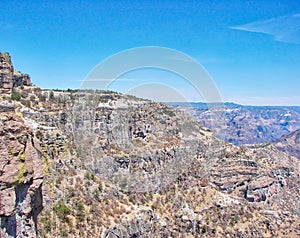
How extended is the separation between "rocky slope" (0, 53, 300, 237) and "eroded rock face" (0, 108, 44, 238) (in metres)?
11.5

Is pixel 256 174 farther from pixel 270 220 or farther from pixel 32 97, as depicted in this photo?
pixel 32 97

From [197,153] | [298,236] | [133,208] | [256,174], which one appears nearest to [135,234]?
[133,208]

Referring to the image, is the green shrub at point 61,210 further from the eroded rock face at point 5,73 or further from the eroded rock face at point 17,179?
the eroded rock face at point 5,73

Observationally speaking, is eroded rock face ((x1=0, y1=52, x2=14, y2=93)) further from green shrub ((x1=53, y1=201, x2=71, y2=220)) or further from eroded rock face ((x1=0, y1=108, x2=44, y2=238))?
eroded rock face ((x1=0, y1=108, x2=44, y2=238))

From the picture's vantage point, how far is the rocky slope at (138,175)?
23.7 metres

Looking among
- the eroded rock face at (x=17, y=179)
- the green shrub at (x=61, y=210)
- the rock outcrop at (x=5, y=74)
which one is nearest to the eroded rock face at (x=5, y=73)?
the rock outcrop at (x=5, y=74)

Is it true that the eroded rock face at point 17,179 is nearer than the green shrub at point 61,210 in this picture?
Yes

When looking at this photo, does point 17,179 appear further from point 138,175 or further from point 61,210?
point 138,175

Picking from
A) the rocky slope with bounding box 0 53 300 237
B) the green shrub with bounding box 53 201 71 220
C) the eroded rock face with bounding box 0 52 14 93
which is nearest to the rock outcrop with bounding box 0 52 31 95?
the eroded rock face with bounding box 0 52 14 93

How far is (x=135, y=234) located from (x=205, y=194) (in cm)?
2355

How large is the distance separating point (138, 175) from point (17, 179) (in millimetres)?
36078

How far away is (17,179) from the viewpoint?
22.7 ft

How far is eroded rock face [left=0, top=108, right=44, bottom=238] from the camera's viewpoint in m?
6.65

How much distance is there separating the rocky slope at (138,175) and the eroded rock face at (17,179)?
1146 cm
